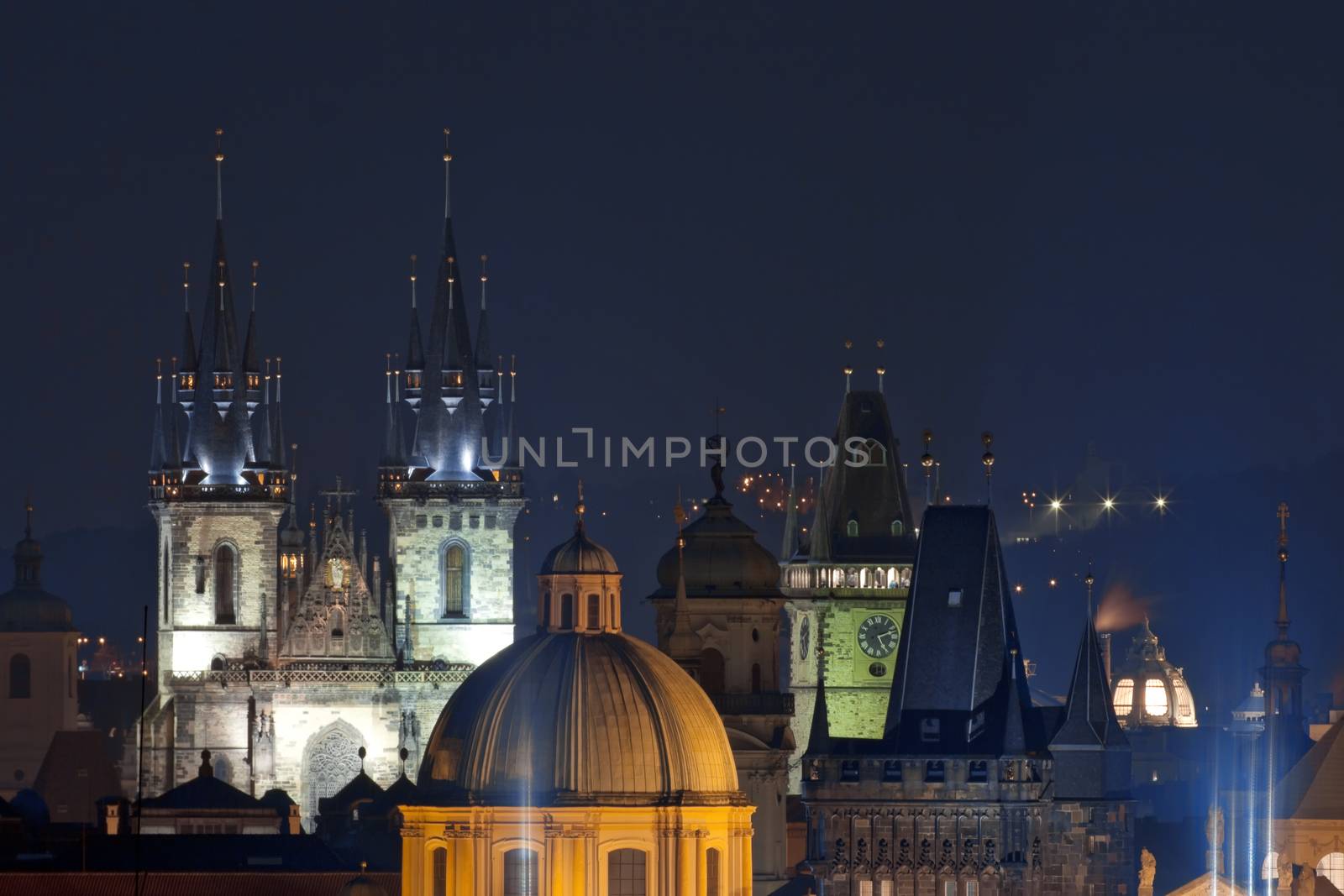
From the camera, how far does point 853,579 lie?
167 metres

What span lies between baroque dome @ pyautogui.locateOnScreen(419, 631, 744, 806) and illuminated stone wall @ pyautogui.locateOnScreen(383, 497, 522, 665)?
187 ft

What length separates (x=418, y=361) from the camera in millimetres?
180125

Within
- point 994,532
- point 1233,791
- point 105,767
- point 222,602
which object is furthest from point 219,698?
point 994,532

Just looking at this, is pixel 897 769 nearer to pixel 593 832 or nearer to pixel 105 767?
pixel 593 832

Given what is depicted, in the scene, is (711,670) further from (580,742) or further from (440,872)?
(440,872)

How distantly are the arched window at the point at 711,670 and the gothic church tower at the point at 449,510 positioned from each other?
1186 inches

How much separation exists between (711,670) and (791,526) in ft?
93.9

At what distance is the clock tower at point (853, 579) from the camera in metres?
164

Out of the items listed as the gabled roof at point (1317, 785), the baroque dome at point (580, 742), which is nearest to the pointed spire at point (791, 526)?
the gabled roof at point (1317, 785)

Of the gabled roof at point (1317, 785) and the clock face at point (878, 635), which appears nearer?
the gabled roof at point (1317, 785)

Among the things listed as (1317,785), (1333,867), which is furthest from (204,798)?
(1333,867)

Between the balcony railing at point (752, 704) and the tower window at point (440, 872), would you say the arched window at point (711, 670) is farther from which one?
the tower window at point (440, 872)

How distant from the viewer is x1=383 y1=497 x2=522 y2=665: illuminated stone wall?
585ft

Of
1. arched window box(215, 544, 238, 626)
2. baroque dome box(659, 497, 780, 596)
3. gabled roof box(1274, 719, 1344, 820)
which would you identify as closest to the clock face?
baroque dome box(659, 497, 780, 596)
